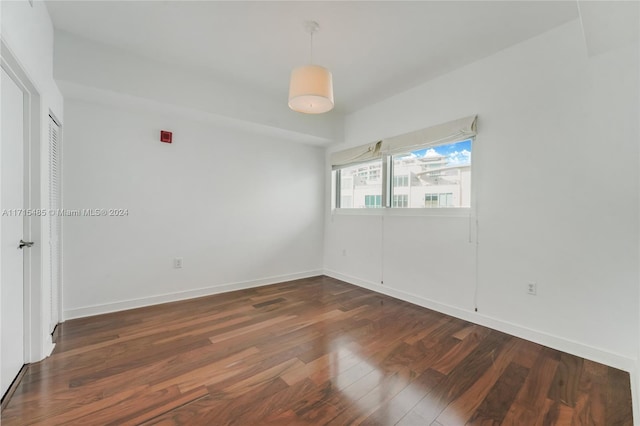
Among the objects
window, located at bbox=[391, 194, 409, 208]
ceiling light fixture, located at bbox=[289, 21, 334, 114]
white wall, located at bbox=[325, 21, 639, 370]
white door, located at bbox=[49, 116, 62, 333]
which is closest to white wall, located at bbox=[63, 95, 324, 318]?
white door, located at bbox=[49, 116, 62, 333]

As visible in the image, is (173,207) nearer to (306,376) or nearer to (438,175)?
(306,376)

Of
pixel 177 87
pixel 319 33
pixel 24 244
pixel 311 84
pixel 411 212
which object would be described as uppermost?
pixel 319 33

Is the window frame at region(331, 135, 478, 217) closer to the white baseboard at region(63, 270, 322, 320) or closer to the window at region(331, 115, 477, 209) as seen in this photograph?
the window at region(331, 115, 477, 209)

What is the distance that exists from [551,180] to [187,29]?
11.0ft

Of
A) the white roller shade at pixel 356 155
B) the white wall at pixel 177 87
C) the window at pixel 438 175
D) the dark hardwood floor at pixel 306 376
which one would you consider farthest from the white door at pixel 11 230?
the window at pixel 438 175

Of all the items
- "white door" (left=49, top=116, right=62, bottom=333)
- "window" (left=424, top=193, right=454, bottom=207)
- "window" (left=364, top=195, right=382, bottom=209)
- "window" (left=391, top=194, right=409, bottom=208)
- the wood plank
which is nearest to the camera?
the wood plank

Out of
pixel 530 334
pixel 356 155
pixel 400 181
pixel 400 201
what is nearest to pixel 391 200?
pixel 400 201

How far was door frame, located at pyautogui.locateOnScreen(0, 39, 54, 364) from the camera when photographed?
190cm

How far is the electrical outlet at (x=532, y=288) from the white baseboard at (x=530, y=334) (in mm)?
318

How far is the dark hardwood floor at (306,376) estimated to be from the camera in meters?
1.51

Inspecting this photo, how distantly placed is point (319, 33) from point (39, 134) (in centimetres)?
224

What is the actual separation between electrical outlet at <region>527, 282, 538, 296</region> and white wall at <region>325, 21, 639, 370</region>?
5 centimetres

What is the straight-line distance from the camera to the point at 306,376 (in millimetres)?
1869

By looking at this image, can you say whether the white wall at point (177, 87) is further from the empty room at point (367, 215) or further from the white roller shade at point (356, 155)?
the white roller shade at point (356, 155)
